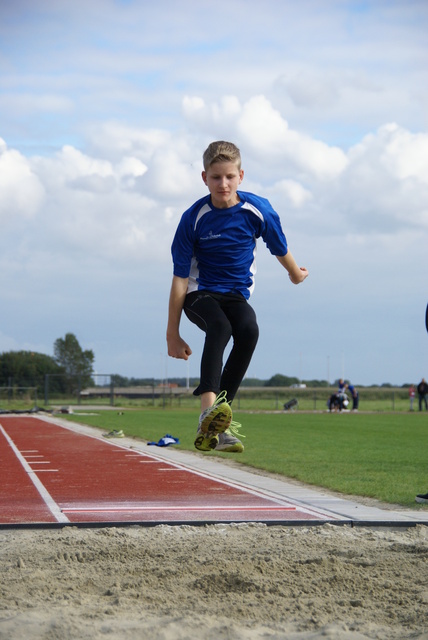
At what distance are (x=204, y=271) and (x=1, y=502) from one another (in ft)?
15.9

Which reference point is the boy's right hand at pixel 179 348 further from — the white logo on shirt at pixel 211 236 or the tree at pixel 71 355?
the tree at pixel 71 355

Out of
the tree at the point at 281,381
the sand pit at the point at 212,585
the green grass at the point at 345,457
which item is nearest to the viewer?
the sand pit at the point at 212,585

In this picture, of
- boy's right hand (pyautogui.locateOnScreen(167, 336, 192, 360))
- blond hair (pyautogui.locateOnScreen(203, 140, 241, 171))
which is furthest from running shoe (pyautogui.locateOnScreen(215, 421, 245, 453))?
blond hair (pyautogui.locateOnScreen(203, 140, 241, 171))

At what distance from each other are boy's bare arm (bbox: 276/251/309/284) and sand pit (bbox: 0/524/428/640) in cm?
178

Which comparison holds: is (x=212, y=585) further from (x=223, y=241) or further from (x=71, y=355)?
(x=71, y=355)

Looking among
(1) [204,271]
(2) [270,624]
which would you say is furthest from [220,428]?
(2) [270,624]

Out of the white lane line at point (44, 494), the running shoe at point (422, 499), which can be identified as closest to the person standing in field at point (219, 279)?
the white lane line at point (44, 494)

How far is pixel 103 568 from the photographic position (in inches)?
194

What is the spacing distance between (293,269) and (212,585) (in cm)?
207

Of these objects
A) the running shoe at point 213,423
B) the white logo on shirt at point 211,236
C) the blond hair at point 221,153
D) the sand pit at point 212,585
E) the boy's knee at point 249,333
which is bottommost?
the sand pit at point 212,585

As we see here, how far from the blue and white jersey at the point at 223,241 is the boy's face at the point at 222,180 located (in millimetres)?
97

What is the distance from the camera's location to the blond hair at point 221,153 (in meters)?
4.72

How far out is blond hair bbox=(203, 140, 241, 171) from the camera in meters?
4.72

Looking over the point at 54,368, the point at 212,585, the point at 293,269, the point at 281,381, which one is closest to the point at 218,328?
the point at 293,269
